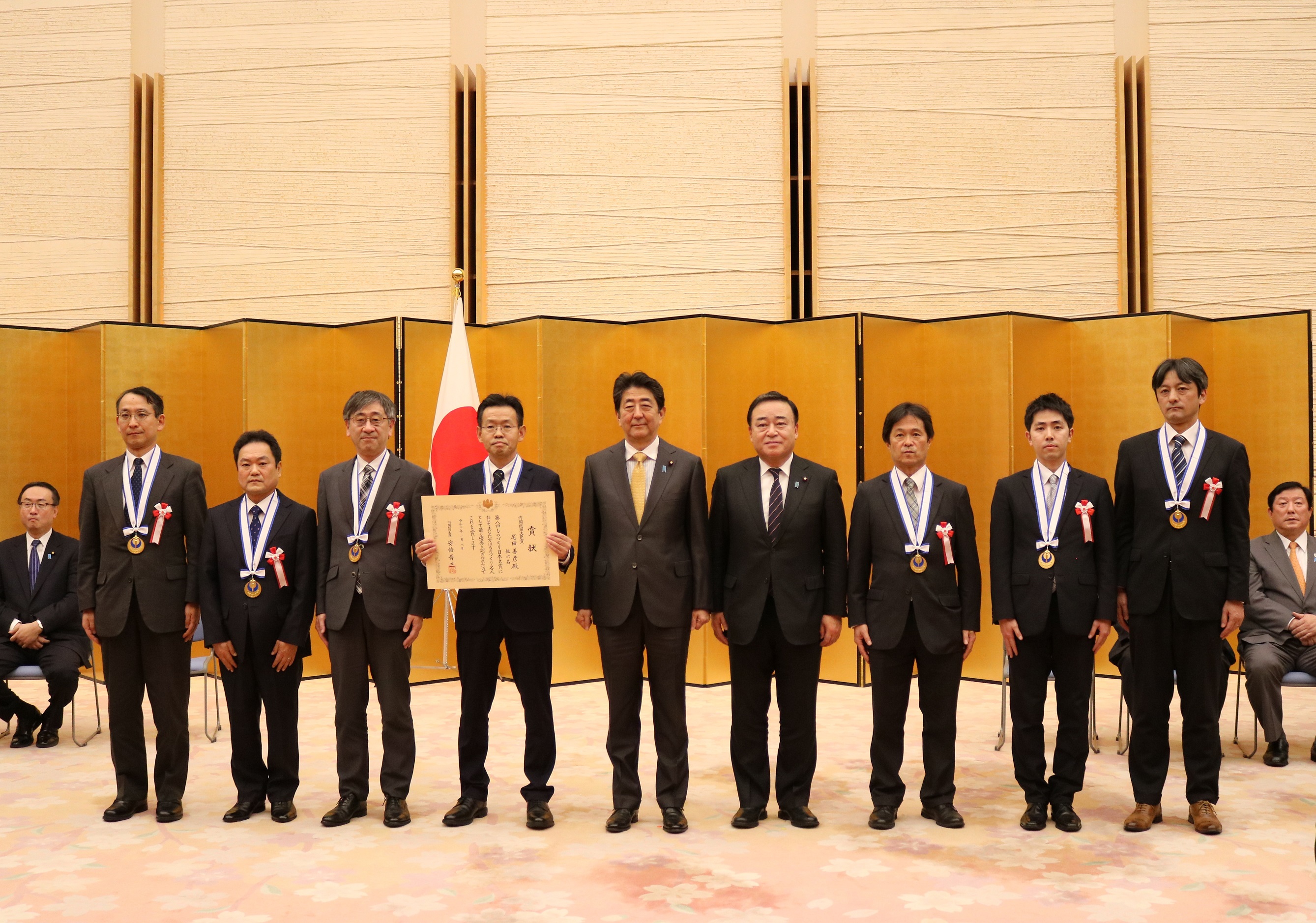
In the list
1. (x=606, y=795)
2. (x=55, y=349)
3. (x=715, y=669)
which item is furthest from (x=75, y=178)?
(x=606, y=795)

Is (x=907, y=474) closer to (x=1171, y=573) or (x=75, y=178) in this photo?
(x=1171, y=573)

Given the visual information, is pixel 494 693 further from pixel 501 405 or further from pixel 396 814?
pixel 501 405

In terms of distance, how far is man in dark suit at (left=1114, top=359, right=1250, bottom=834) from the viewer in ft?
12.3

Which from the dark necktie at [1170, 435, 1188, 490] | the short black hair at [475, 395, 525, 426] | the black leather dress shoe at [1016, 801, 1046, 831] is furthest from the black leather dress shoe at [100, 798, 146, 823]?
the dark necktie at [1170, 435, 1188, 490]

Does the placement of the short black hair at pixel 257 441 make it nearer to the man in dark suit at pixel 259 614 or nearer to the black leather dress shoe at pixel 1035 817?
the man in dark suit at pixel 259 614

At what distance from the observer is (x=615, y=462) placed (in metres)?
3.96

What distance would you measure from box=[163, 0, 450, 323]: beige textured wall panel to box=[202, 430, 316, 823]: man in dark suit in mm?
4137

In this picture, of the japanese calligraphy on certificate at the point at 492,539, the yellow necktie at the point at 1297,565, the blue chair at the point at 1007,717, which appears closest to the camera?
the japanese calligraphy on certificate at the point at 492,539

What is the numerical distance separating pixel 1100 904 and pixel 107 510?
11.9 feet

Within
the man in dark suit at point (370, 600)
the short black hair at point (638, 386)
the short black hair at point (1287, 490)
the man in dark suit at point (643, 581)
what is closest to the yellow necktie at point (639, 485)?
the man in dark suit at point (643, 581)

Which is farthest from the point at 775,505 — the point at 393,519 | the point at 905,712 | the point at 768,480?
the point at 393,519

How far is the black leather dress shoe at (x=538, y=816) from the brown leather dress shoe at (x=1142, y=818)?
6.70 feet

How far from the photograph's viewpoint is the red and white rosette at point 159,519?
4008 mm

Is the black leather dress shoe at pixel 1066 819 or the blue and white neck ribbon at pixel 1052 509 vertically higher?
the blue and white neck ribbon at pixel 1052 509
